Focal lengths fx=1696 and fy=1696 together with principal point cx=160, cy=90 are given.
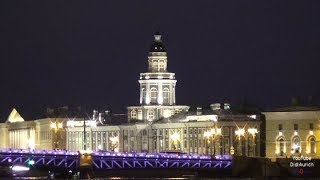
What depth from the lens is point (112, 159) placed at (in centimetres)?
16862

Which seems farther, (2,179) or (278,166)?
(278,166)

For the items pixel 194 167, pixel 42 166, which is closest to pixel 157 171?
pixel 194 167

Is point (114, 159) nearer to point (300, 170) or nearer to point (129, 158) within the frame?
point (129, 158)

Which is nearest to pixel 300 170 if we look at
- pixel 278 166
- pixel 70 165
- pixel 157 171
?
pixel 278 166

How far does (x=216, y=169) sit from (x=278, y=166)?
23.9ft

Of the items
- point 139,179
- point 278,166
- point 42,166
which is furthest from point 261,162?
point 42,166

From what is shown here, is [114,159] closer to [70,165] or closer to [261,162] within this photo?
[70,165]

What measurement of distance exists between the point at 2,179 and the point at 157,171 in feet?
53.9

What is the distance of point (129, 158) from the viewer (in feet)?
556

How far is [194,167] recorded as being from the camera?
17338cm

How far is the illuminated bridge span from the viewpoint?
16062cm

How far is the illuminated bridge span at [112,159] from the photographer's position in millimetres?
160625

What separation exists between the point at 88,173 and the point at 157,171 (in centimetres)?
1160

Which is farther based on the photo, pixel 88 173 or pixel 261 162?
pixel 261 162
